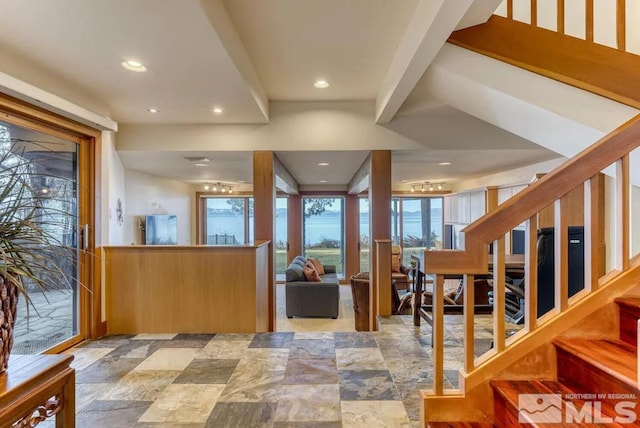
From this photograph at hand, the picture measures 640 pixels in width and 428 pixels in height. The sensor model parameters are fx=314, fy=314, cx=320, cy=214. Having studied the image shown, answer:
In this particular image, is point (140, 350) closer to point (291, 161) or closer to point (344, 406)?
point (344, 406)

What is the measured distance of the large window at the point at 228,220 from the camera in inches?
318

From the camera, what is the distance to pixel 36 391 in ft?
3.62

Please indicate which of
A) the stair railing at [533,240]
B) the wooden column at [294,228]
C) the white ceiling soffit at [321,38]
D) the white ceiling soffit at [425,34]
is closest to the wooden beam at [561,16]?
the white ceiling soffit at [425,34]

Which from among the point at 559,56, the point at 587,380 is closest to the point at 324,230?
the point at 559,56

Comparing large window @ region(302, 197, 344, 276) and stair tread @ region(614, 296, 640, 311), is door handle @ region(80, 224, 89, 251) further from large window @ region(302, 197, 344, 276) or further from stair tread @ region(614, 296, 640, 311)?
large window @ region(302, 197, 344, 276)

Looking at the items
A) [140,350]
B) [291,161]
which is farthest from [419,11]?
[140,350]

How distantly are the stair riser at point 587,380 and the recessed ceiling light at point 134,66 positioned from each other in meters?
3.03

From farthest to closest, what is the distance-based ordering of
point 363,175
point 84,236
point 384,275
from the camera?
point 363,175 < point 384,275 < point 84,236

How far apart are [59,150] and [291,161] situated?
2.59m

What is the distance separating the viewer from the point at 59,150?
2.80m

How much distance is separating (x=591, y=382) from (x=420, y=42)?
187 centimetres

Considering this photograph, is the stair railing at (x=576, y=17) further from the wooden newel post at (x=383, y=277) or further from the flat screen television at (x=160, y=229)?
the flat screen television at (x=160, y=229)

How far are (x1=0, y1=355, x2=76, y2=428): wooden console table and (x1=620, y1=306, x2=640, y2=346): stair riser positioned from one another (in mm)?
2356

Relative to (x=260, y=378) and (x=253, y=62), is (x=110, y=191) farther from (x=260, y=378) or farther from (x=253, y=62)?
(x=260, y=378)
